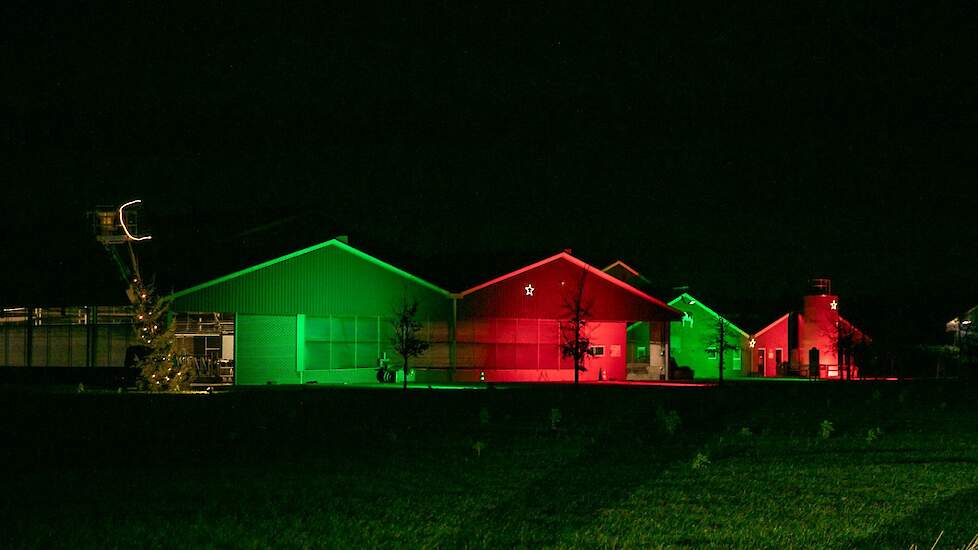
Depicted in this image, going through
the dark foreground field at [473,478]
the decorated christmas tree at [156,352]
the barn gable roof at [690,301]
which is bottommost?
the dark foreground field at [473,478]

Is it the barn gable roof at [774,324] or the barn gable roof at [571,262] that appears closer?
the barn gable roof at [571,262]

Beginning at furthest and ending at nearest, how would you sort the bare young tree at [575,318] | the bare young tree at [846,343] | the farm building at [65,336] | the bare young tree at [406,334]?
1. the bare young tree at [846,343]
2. the bare young tree at [575,318]
3. the bare young tree at [406,334]
4. the farm building at [65,336]

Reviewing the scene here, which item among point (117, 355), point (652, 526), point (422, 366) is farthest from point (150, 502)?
point (422, 366)

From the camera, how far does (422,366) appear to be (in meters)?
42.4

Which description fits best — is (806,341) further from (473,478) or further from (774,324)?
(473,478)

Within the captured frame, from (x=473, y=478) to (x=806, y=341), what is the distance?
58773mm

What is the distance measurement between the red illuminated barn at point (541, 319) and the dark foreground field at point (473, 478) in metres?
21.6

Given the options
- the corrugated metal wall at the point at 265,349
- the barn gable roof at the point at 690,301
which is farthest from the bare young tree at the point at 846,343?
the corrugated metal wall at the point at 265,349

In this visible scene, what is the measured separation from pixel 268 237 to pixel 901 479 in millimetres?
44714

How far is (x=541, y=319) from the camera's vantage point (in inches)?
1779

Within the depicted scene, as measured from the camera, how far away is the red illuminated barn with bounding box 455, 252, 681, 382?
43656 mm

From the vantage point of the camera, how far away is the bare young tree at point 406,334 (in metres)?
36.8

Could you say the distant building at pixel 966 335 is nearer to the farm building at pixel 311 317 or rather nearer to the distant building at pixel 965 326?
the distant building at pixel 965 326

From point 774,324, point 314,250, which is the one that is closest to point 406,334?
point 314,250
